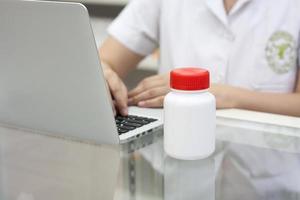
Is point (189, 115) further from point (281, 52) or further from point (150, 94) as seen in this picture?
point (281, 52)

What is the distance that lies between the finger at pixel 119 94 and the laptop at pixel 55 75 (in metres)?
0.11

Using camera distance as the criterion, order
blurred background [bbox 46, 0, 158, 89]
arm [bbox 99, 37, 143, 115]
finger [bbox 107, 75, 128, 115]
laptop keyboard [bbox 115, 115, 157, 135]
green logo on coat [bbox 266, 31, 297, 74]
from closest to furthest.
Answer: laptop keyboard [bbox 115, 115, 157, 135], finger [bbox 107, 75, 128, 115], green logo on coat [bbox 266, 31, 297, 74], arm [bbox 99, 37, 143, 115], blurred background [bbox 46, 0, 158, 89]

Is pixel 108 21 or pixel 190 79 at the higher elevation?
pixel 190 79

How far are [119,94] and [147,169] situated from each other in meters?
0.34

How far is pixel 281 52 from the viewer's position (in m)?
1.36

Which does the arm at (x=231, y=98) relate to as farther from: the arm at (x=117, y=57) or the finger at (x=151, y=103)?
the arm at (x=117, y=57)

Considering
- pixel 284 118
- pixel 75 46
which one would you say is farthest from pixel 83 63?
pixel 284 118

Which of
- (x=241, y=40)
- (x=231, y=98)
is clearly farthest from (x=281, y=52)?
(x=231, y=98)

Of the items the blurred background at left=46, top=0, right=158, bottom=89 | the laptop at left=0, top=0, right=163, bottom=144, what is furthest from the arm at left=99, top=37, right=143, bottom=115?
the blurred background at left=46, top=0, right=158, bottom=89

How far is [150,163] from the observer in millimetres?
837

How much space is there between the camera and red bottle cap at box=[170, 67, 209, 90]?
772mm

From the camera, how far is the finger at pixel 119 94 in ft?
3.54

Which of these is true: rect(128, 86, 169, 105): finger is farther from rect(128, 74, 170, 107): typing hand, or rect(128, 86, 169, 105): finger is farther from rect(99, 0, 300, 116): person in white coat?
rect(99, 0, 300, 116): person in white coat

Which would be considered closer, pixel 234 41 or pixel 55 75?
pixel 55 75
